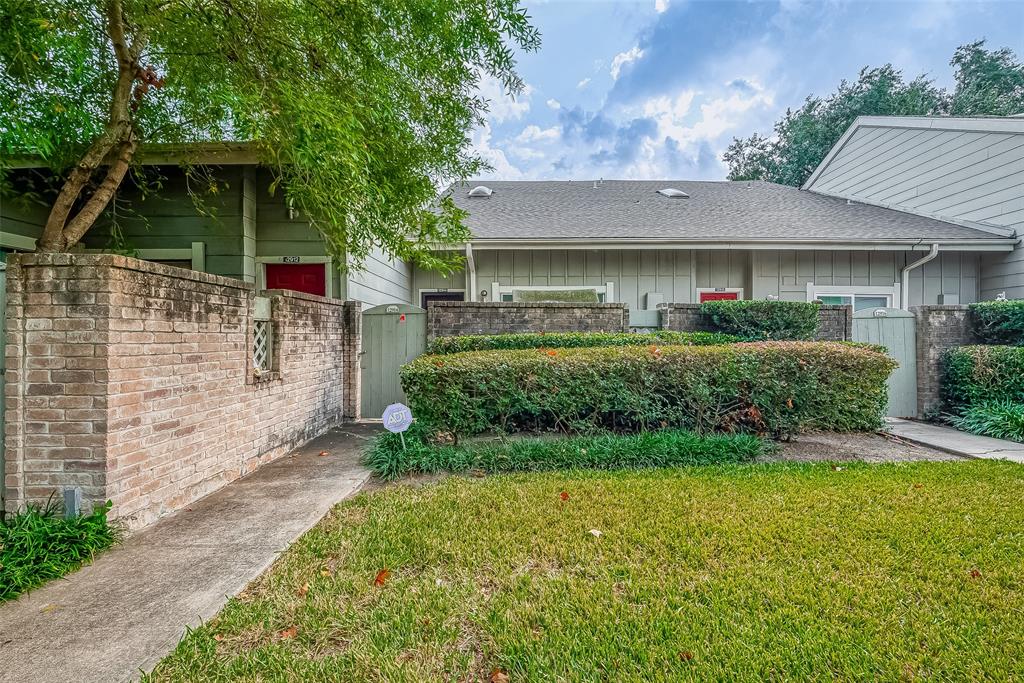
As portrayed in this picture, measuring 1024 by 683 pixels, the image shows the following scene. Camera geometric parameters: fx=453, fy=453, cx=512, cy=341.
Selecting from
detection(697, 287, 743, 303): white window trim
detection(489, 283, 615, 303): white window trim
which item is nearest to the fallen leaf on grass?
detection(489, 283, 615, 303): white window trim

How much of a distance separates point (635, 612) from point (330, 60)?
4.77 meters

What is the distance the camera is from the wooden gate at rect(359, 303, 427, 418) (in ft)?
22.6

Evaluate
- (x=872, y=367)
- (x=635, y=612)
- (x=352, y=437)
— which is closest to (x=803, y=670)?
(x=635, y=612)

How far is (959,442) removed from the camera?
17.3ft

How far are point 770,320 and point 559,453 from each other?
4723mm

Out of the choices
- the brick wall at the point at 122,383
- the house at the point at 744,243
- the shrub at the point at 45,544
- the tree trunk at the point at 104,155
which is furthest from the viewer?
the house at the point at 744,243

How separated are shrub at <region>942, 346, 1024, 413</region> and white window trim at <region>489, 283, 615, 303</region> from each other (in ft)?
17.1

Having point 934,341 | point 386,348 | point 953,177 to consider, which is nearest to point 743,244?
point 934,341

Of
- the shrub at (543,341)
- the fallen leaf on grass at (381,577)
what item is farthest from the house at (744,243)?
the fallen leaf on grass at (381,577)

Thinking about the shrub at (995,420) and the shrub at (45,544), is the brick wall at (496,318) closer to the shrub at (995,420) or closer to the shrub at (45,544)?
the shrub at (45,544)

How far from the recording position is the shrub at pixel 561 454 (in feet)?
14.2

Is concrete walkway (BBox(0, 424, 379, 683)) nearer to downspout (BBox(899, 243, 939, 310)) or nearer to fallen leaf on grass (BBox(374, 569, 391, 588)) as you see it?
fallen leaf on grass (BBox(374, 569, 391, 588))

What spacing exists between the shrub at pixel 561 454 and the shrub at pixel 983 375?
4.06 metres

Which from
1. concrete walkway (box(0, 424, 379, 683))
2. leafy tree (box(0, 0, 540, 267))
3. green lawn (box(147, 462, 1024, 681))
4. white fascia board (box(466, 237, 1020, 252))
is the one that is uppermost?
leafy tree (box(0, 0, 540, 267))
